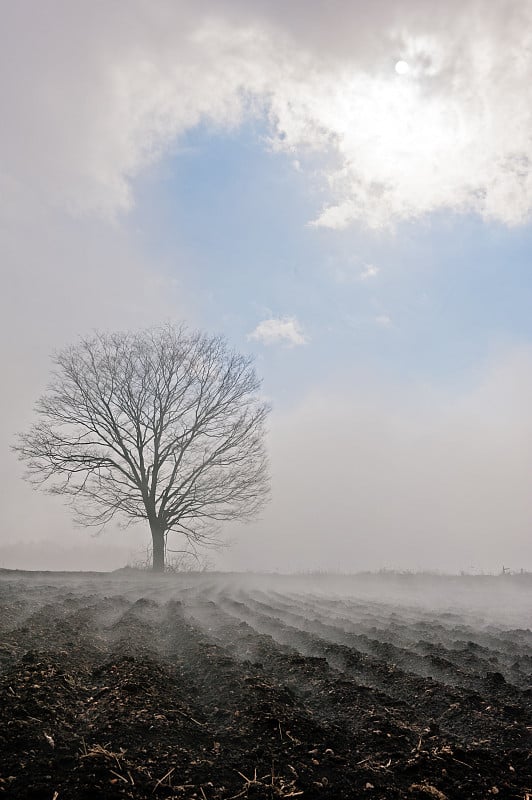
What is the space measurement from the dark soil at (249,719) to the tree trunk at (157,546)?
1237 cm

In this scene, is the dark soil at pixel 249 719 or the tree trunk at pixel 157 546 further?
the tree trunk at pixel 157 546

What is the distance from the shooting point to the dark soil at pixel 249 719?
1.92 meters

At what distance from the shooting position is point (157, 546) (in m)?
17.2

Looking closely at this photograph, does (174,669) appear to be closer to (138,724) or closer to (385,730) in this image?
(138,724)

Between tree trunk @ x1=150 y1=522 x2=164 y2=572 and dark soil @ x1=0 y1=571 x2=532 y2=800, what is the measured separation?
Answer: 487 inches

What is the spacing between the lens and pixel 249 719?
2572 mm

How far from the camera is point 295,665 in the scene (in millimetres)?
3781

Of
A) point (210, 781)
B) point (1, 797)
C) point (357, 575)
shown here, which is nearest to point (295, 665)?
point (210, 781)

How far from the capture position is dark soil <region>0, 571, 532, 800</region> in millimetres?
1916

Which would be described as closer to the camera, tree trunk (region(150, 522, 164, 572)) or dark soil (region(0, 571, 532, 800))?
dark soil (region(0, 571, 532, 800))

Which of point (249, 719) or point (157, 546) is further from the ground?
point (249, 719)

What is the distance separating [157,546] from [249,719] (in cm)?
1563

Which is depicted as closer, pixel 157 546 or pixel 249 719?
pixel 249 719

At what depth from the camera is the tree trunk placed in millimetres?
16844
